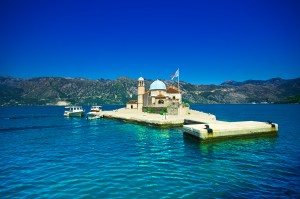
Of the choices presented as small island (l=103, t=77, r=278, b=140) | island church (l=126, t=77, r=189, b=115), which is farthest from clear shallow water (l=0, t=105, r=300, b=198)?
island church (l=126, t=77, r=189, b=115)

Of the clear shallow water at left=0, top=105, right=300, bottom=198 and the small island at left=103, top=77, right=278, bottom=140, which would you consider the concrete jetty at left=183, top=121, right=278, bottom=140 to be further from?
the clear shallow water at left=0, top=105, right=300, bottom=198

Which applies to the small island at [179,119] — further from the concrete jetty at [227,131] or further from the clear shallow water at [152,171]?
the clear shallow water at [152,171]

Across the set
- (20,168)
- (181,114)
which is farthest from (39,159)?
(181,114)

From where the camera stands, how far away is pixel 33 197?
12539 mm

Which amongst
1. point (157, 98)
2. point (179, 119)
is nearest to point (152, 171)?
point (179, 119)

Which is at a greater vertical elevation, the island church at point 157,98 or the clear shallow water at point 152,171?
the island church at point 157,98

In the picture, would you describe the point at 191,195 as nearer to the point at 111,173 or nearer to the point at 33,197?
the point at 111,173

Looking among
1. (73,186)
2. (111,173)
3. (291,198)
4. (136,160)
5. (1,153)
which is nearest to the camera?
(291,198)

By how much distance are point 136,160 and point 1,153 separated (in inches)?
638

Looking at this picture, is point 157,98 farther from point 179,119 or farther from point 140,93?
point 179,119

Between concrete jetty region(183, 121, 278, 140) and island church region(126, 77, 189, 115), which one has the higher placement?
island church region(126, 77, 189, 115)

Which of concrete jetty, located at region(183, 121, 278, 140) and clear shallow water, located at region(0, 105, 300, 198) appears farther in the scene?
concrete jetty, located at region(183, 121, 278, 140)

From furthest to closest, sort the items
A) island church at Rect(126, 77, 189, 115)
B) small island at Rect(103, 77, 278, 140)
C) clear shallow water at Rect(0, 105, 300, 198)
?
island church at Rect(126, 77, 189, 115)
small island at Rect(103, 77, 278, 140)
clear shallow water at Rect(0, 105, 300, 198)

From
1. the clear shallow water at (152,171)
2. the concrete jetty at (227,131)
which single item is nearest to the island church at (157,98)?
the concrete jetty at (227,131)
